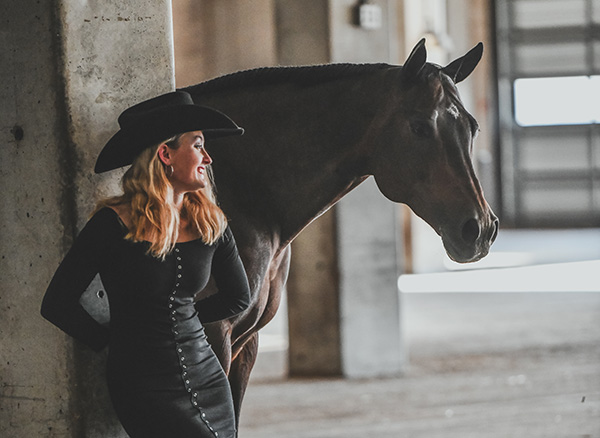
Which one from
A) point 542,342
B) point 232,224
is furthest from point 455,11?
point 232,224

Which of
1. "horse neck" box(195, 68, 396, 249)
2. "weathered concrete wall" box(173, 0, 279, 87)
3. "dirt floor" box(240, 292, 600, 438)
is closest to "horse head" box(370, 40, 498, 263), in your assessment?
"horse neck" box(195, 68, 396, 249)

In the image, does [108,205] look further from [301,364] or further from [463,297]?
[463,297]

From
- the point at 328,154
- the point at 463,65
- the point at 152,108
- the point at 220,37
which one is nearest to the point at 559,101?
the point at 220,37

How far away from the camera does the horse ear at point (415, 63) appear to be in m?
2.70

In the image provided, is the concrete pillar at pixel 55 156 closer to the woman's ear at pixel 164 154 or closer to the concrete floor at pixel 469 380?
the woman's ear at pixel 164 154

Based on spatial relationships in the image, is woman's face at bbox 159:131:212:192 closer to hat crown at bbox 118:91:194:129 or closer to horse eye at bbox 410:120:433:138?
hat crown at bbox 118:91:194:129

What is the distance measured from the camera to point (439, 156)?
2756 mm

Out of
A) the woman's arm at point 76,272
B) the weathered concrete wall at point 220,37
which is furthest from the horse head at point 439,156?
the weathered concrete wall at point 220,37

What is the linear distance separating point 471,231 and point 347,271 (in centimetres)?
418

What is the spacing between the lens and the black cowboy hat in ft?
7.52

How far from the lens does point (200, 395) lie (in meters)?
2.31

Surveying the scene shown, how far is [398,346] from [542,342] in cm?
164

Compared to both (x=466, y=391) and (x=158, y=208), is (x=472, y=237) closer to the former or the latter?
(x=158, y=208)

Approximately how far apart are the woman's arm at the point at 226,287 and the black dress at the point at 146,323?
77 millimetres
